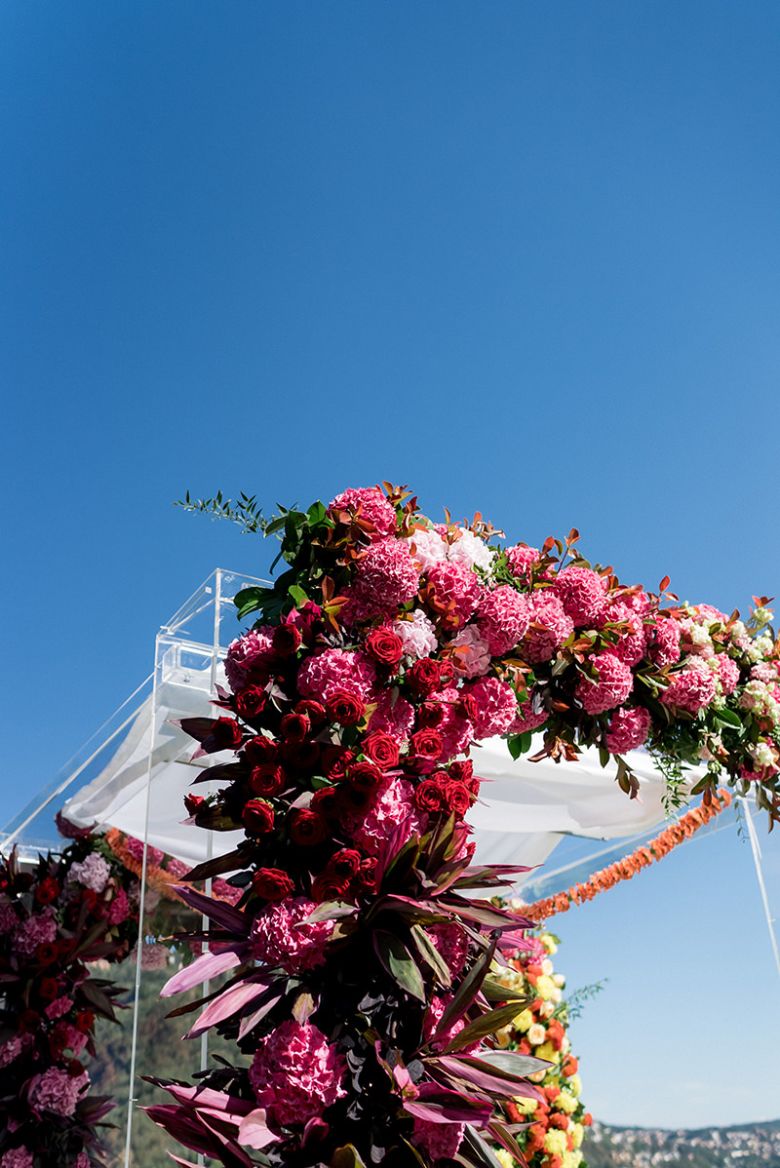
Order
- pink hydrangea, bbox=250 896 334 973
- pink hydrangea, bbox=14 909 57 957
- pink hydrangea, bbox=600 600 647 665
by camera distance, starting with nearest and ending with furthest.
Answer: pink hydrangea, bbox=250 896 334 973, pink hydrangea, bbox=600 600 647 665, pink hydrangea, bbox=14 909 57 957

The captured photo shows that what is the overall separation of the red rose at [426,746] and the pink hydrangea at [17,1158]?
2.77 metres

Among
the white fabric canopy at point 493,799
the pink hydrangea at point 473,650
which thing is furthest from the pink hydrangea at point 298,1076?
the white fabric canopy at point 493,799

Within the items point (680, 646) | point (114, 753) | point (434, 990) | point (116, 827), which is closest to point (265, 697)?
point (434, 990)

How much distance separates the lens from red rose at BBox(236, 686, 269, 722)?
1.93 m

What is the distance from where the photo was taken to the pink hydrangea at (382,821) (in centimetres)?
180

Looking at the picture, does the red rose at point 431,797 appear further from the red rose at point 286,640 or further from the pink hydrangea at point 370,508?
the pink hydrangea at point 370,508

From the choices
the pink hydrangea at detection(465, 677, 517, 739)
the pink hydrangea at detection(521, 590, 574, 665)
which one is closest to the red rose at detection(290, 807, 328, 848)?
the pink hydrangea at detection(465, 677, 517, 739)

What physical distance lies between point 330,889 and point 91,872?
8.77 ft

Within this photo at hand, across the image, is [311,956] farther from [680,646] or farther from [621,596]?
[680,646]

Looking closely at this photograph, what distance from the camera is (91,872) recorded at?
4031mm

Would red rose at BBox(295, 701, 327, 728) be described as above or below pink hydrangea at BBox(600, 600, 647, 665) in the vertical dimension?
below

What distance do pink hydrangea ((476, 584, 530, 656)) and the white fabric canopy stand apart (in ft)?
3.67

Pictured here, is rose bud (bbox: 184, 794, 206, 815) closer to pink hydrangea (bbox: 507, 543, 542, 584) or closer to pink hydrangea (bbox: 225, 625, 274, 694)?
pink hydrangea (bbox: 225, 625, 274, 694)

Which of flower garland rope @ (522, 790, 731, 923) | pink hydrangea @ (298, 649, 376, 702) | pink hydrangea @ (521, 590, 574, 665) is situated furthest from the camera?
flower garland rope @ (522, 790, 731, 923)
